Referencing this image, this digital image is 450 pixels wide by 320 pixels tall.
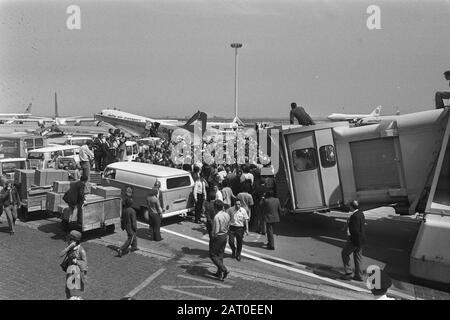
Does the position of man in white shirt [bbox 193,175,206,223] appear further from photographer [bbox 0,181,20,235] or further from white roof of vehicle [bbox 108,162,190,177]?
photographer [bbox 0,181,20,235]

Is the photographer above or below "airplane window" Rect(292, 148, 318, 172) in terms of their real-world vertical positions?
below

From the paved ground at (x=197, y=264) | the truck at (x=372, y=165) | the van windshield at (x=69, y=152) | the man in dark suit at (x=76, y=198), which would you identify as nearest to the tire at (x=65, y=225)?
the paved ground at (x=197, y=264)

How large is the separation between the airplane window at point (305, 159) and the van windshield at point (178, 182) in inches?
146

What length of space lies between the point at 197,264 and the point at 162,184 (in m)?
3.57

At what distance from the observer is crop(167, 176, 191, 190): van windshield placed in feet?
39.4

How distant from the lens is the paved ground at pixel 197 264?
24.3 feet

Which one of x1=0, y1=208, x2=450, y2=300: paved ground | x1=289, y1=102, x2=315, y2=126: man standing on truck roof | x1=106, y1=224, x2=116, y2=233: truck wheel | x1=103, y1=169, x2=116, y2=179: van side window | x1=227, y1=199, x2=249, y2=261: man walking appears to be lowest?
x1=0, y1=208, x2=450, y2=300: paved ground

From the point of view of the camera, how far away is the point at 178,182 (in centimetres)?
1230

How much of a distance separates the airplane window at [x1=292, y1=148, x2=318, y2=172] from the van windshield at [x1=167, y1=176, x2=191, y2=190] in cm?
371

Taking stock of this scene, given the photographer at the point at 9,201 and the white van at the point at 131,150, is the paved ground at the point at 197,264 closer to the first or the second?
the photographer at the point at 9,201

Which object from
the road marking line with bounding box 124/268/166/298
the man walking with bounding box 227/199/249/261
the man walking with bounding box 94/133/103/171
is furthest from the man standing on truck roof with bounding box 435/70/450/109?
the man walking with bounding box 94/133/103/171
